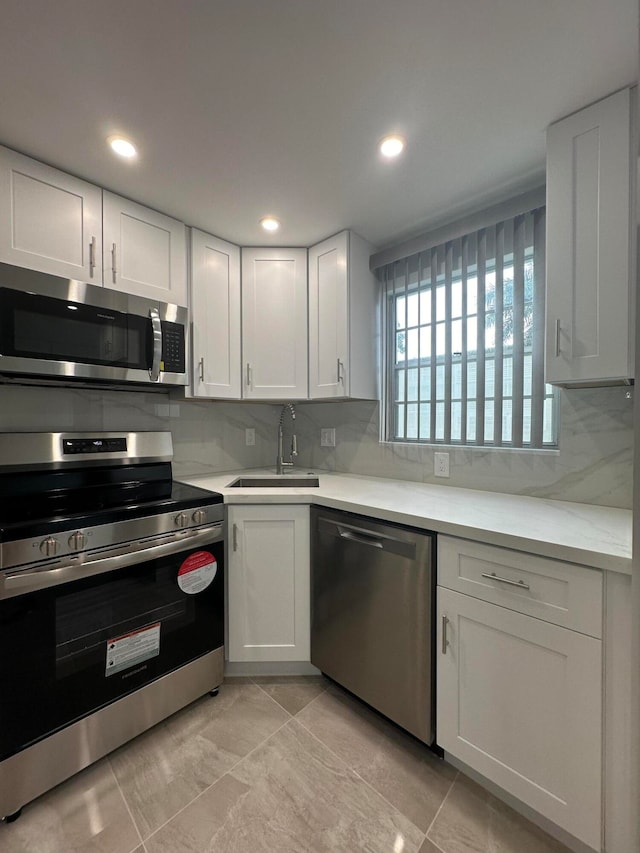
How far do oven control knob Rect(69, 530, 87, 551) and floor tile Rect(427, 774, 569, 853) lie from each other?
142cm

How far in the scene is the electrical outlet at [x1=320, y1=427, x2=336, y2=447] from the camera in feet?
8.20

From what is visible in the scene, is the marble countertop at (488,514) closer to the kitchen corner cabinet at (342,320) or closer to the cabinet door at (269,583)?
the cabinet door at (269,583)

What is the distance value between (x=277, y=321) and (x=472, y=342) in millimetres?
1100

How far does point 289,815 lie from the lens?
3.84 feet

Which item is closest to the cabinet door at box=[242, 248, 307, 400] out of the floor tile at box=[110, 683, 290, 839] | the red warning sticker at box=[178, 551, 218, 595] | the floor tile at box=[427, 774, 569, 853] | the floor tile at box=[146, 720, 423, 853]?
the red warning sticker at box=[178, 551, 218, 595]

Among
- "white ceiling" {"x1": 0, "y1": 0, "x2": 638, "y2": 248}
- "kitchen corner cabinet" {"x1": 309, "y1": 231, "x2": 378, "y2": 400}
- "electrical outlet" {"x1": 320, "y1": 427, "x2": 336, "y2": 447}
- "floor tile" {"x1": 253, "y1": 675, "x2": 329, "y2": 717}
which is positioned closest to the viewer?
"white ceiling" {"x1": 0, "y1": 0, "x2": 638, "y2": 248}

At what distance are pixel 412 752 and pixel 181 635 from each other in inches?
39.8

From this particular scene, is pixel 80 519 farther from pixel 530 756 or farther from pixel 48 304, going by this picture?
pixel 530 756

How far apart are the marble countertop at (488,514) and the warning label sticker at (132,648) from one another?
0.59 metres

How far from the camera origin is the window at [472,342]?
1.66m

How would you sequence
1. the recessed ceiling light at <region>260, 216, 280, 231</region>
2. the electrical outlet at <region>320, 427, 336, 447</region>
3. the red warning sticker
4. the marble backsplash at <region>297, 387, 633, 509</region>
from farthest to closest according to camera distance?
the electrical outlet at <region>320, 427, 336, 447</region>, the recessed ceiling light at <region>260, 216, 280, 231</region>, the red warning sticker, the marble backsplash at <region>297, 387, 633, 509</region>

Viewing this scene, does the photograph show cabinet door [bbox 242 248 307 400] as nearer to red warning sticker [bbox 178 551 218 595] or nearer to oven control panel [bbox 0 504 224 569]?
oven control panel [bbox 0 504 224 569]

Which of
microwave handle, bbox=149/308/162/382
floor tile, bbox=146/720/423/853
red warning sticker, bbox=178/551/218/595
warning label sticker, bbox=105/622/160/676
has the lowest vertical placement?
floor tile, bbox=146/720/423/853

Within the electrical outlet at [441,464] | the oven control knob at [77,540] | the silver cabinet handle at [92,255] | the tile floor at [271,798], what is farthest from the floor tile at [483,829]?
the silver cabinet handle at [92,255]
